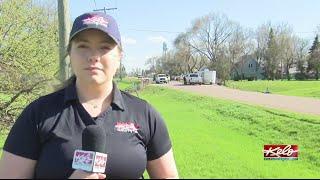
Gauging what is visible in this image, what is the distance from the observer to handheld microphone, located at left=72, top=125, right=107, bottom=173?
2125mm

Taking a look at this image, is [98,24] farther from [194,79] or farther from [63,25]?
[194,79]

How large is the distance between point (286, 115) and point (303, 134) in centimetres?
519

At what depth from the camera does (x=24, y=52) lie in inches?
615

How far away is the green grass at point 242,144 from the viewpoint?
30.0ft

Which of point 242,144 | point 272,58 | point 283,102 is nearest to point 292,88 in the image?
point 283,102

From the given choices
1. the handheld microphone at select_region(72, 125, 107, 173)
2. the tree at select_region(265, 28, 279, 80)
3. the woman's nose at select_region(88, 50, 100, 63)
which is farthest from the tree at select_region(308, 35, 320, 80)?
the handheld microphone at select_region(72, 125, 107, 173)

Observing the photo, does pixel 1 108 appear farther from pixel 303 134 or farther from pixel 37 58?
pixel 303 134

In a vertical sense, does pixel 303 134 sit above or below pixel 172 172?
below

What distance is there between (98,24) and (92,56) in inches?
6.9

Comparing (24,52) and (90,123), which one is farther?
(24,52)

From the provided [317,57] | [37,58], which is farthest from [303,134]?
[317,57]

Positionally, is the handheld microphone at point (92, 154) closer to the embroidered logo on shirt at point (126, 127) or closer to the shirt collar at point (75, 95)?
the embroidered logo on shirt at point (126, 127)

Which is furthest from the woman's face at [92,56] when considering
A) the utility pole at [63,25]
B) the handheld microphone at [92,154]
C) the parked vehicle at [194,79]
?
the parked vehicle at [194,79]

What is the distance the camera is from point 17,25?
15922 millimetres
